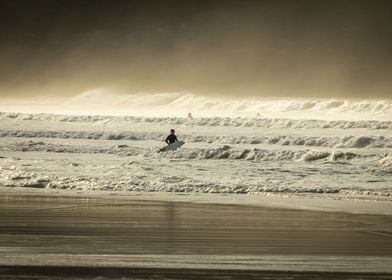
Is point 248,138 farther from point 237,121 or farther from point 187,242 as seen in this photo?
point 187,242

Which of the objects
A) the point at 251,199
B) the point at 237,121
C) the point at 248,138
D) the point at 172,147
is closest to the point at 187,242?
the point at 251,199

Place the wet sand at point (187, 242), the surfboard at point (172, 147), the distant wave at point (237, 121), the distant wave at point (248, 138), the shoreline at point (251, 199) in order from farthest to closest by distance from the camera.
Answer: the distant wave at point (237, 121) < the distant wave at point (248, 138) < the surfboard at point (172, 147) < the shoreline at point (251, 199) < the wet sand at point (187, 242)

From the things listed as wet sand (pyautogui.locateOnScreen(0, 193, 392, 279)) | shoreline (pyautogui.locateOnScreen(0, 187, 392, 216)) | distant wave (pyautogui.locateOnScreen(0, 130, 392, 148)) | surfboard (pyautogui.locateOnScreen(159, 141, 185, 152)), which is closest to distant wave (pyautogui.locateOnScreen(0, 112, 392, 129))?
distant wave (pyautogui.locateOnScreen(0, 130, 392, 148))

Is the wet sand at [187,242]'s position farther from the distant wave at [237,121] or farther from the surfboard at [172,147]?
the distant wave at [237,121]

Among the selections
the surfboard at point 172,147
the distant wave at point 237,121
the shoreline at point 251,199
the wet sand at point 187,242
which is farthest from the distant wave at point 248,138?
the wet sand at point 187,242

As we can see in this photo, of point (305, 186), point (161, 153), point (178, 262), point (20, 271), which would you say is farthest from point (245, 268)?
point (161, 153)

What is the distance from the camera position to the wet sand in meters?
9.15

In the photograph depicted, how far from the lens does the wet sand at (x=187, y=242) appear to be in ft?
30.0

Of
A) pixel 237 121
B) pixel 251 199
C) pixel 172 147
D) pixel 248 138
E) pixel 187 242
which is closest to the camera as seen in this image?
pixel 187 242

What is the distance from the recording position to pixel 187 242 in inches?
440

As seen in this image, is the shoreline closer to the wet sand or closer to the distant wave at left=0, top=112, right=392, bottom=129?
the wet sand

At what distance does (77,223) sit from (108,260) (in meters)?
3.37

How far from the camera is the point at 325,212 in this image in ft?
51.0

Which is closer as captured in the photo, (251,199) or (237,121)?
(251,199)
